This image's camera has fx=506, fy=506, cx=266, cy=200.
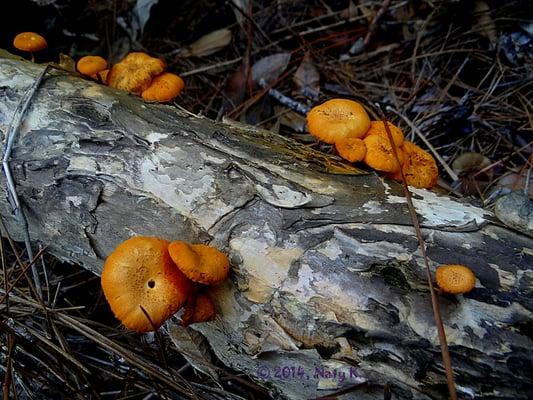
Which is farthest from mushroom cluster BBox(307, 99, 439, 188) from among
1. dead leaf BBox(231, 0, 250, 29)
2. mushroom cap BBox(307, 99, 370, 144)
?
dead leaf BBox(231, 0, 250, 29)

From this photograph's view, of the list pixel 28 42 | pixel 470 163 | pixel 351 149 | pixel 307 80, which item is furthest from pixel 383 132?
pixel 28 42

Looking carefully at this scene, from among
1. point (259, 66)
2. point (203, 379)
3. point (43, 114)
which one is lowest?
point (203, 379)

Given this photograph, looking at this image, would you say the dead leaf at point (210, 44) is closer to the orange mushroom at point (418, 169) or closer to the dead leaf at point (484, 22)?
the dead leaf at point (484, 22)

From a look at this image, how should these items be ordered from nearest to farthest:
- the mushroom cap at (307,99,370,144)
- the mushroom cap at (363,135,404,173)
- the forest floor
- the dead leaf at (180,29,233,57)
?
the mushroom cap at (363,135,404,173) → the mushroom cap at (307,99,370,144) → the forest floor → the dead leaf at (180,29,233,57)

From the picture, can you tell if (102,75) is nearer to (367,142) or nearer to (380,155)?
(367,142)

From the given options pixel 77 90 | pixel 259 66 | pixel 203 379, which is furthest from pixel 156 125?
pixel 259 66

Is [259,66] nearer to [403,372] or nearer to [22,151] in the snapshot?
[22,151]

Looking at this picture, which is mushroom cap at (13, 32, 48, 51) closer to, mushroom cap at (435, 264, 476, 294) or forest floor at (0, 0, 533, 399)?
forest floor at (0, 0, 533, 399)
